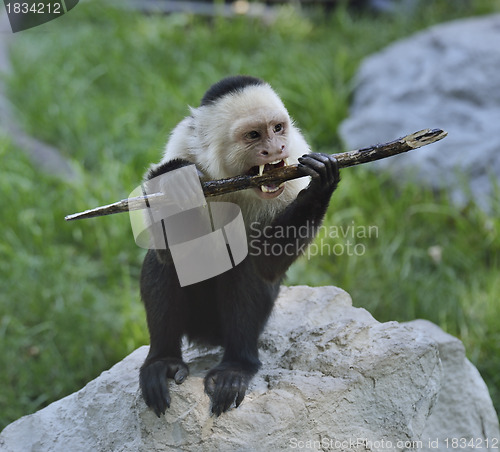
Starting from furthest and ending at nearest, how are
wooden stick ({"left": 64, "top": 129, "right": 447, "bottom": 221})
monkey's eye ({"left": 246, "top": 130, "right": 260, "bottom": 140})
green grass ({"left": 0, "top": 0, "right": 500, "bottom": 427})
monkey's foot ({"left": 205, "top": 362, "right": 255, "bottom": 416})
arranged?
green grass ({"left": 0, "top": 0, "right": 500, "bottom": 427}) → monkey's eye ({"left": 246, "top": 130, "right": 260, "bottom": 140}) → monkey's foot ({"left": 205, "top": 362, "right": 255, "bottom": 416}) → wooden stick ({"left": 64, "top": 129, "right": 447, "bottom": 221})

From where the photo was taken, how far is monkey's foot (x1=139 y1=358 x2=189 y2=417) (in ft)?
9.93

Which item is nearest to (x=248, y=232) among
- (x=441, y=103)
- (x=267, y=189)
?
(x=267, y=189)

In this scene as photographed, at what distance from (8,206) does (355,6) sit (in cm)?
591

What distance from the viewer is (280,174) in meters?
3.07

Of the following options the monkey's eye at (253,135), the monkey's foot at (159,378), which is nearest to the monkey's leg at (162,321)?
the monkey's foot at (159,378)

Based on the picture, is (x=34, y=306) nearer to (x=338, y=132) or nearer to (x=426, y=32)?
(x=338, y=132)

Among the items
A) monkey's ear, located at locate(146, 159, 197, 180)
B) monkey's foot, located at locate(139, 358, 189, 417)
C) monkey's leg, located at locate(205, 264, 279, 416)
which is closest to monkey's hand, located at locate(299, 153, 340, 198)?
monkey's ear, located at locate(146, 159, 197, 180)

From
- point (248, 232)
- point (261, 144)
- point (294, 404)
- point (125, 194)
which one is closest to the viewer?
point (294, 404)

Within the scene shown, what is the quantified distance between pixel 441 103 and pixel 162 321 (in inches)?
175

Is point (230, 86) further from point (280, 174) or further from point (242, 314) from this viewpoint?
point (242, 314)

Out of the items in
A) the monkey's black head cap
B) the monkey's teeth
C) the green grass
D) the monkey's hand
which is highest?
the monkey's black head cap

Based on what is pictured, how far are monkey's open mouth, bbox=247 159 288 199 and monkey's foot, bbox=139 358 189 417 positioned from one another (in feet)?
2.94

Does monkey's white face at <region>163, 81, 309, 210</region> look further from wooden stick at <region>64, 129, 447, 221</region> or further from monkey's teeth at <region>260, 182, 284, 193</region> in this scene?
wooden stick at <region>64, 129, 447, 221</region>

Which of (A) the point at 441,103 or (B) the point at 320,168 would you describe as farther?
(A) the point at 441,103
